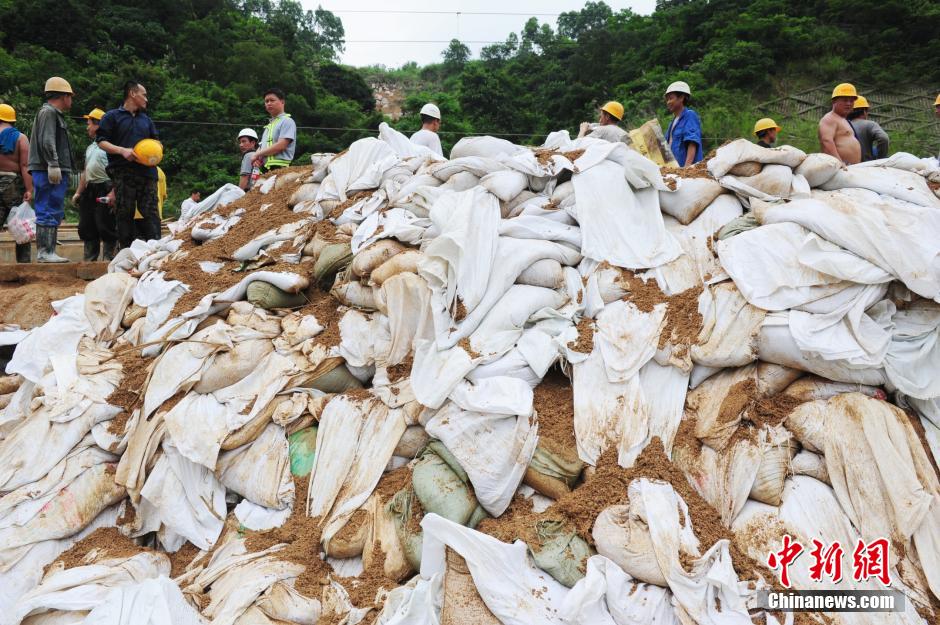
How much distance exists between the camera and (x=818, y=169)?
2.93 meters

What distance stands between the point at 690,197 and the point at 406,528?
6.45 ft

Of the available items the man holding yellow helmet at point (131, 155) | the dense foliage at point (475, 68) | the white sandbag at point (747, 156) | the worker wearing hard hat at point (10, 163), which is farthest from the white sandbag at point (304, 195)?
the dense foliage at point (475, 68)

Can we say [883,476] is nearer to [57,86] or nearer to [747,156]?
[747,156]

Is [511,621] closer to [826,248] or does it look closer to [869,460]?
[869,460]

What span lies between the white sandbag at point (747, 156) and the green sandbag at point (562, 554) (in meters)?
1.91

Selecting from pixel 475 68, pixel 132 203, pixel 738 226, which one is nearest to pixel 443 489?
pixel 738 226

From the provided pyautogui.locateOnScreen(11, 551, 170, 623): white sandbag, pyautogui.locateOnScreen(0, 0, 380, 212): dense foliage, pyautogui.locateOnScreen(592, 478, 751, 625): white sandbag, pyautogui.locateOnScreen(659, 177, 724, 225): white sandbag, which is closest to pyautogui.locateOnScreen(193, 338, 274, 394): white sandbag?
pyautogui.locateOnScreen(11, 551, 170, 623): white sandbag

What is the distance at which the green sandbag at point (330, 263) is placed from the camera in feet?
10.8

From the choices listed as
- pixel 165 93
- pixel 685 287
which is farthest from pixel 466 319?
pixel 165 93

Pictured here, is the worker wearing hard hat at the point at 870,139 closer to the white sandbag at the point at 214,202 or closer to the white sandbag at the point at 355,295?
the white sandbag at the point at 355,295

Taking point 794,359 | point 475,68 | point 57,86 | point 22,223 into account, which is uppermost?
point 475,68

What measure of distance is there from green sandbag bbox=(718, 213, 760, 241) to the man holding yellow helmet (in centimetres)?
373

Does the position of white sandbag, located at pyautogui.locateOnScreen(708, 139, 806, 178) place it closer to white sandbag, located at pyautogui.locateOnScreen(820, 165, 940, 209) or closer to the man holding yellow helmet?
white sandbag, located at pyautogui.locateOnScreen(820, 165, 940, 209)

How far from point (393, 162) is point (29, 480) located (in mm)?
2476
